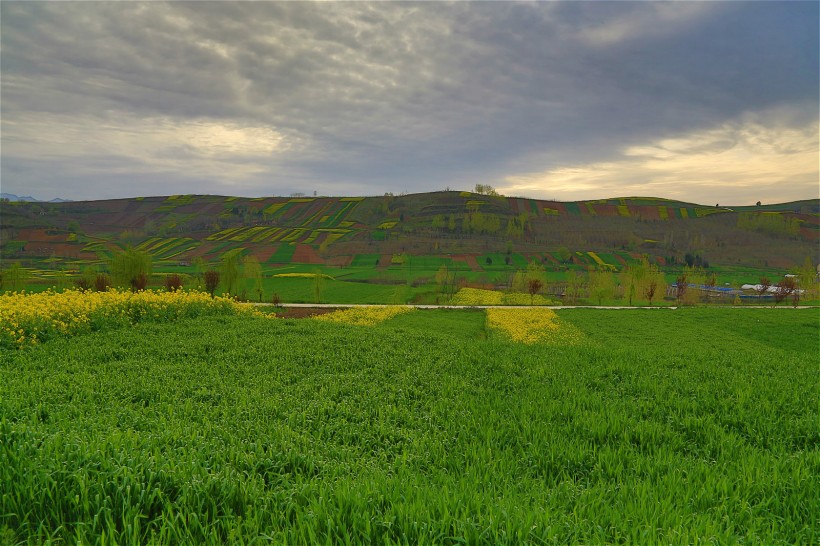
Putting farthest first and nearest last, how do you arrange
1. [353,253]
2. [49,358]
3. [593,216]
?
[593,216] → [353,253] → [49,358]

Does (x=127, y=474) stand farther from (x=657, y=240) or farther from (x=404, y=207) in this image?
(x=404, y=207)

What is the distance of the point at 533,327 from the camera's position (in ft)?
88.1

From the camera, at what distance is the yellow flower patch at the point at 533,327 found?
23.2 m

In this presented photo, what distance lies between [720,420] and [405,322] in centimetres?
2145

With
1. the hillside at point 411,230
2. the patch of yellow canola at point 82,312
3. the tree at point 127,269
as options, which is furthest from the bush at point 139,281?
the hillside at point 411,230

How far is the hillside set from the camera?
9875cm

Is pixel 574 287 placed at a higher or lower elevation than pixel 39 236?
lower

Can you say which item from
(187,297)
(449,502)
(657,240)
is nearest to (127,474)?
(449,502)

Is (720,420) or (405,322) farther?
(405,322)

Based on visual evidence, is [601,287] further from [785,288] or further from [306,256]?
[306,256]

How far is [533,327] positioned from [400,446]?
2349 cm

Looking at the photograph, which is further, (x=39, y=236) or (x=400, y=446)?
(x=39, y=236)

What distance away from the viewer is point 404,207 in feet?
492

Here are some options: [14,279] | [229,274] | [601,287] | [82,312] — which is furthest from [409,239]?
[82,312]
